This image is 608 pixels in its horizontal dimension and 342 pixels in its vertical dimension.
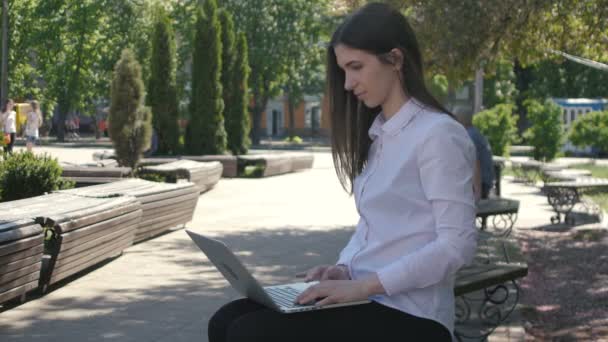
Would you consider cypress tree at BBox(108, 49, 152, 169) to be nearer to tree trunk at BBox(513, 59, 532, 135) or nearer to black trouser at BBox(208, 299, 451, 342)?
black trouser at BBox(208, 299, 451, 342)

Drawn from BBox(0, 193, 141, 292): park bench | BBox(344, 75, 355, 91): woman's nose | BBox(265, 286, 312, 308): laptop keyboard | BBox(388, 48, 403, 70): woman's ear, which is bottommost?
BBox(0, 193, 141, 292): park bench

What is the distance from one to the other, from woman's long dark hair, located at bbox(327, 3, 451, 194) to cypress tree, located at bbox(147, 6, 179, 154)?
2371 centimetres

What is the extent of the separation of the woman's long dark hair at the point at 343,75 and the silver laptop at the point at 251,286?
476 millimetres

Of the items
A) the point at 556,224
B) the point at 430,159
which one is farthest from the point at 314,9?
the point at 430,159

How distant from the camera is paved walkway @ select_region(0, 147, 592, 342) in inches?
292

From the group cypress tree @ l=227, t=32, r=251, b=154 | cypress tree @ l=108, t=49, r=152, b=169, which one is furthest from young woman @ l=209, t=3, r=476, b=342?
cypress tree @ l=227, t=32, r=251, b=154

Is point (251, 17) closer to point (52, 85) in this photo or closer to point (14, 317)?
point (52, 85)

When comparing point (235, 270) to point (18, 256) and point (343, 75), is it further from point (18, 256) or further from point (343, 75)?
point (18, 256)

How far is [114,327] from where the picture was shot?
750 cm

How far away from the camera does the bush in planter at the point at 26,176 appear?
12.6 metres

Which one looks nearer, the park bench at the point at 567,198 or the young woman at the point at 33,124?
the park bench at the point at 567,198

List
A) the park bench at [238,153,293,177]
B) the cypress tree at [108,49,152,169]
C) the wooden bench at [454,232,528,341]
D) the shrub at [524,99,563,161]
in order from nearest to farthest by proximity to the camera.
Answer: the wooden bench at [454,232,528,341], the cypress tree at [108,49,152,169], the park bench at [238,153,293,177], the shrub at [524,99,563,161]

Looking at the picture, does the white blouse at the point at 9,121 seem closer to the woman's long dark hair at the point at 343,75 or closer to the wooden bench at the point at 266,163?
the wooden bench at the point at 266,163

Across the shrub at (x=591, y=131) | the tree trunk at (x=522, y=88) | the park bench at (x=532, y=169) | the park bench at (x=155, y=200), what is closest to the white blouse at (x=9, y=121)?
the park bench at (x=532, y=169)
